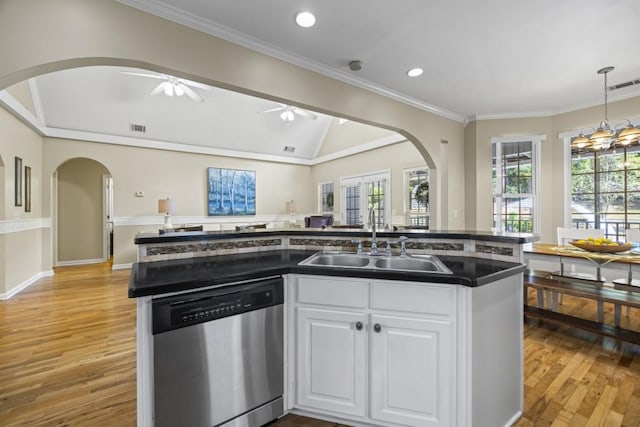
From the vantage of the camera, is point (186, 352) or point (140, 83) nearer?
point (186, 352)

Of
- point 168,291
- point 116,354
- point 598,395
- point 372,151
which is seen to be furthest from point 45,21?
point 372,151

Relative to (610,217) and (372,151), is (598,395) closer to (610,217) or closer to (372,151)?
(610,217)

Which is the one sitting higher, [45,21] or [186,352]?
[45,21]

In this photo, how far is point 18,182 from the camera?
4.46m

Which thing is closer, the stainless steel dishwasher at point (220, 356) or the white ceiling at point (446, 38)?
the stainless steel dishwasher at point (220, 356)

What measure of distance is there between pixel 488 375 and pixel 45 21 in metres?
3.34

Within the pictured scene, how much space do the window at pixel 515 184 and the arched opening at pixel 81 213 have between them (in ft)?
26.5

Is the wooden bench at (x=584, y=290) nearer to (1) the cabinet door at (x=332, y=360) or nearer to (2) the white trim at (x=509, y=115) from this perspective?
(1) the cabinet door at (x=332, y=360)

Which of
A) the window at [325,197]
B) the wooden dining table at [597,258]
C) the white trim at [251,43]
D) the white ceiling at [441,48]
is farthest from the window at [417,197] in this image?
the window at [325,197]

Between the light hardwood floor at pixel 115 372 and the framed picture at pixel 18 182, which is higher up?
the framed picture at pixel 18 182

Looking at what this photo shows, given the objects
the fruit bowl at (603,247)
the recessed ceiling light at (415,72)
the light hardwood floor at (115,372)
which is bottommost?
the light hardwood floor at (115,372)

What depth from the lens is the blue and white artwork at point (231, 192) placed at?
23.8 feet

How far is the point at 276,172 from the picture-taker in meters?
8.34

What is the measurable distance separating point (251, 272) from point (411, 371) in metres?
0.97
